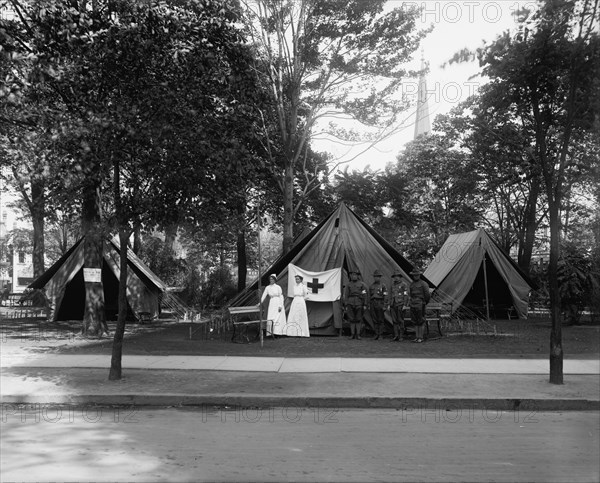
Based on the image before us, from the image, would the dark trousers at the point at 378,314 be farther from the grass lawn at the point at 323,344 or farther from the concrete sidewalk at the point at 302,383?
the concrete sidewalk at the point at 302,383

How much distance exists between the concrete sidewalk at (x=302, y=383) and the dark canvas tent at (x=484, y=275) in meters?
10.9

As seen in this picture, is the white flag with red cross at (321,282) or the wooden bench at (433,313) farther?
the white flag with red cross at (321,282)

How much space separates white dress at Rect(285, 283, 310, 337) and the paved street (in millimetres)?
7925

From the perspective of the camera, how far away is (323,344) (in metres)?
14.5

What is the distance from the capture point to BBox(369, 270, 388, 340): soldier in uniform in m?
15.5

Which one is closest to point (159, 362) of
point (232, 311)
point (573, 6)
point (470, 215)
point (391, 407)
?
point (232, 311)

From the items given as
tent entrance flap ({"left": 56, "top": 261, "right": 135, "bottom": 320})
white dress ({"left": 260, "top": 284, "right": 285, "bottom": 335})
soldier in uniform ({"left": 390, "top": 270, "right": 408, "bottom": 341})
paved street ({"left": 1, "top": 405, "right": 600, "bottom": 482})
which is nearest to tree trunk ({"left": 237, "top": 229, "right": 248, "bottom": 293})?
tent entrance flap ({"left": 56, "top": 261, "right": 135, "bottom": 320})

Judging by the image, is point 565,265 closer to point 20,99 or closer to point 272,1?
point 272,1

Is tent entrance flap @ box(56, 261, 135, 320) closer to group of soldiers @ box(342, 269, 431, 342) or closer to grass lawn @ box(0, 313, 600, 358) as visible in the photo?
grass lawn @ box(0, 313, 600, 358)

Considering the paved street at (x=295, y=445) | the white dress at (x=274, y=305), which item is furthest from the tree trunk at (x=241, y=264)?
the paved street at (x=295, y=445)

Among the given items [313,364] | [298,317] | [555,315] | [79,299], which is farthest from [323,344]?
[79,299]

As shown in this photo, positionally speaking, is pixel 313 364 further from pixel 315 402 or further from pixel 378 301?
pixel 378 301

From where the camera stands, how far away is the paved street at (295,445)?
17.0 ft

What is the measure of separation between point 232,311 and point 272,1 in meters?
13.2
